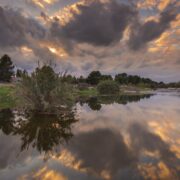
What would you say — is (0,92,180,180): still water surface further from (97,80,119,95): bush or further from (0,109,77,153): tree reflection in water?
(97,80,119,95): bush

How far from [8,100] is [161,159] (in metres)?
24.5

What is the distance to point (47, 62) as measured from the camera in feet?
69.6

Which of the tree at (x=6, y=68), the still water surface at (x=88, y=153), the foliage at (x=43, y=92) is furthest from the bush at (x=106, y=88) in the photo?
→ the still water surface at (x=88, y=153)

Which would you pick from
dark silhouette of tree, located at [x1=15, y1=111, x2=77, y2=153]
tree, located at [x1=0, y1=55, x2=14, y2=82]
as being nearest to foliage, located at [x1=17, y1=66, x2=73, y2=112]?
dark silhouette of tree, located at [x1=15, y1=111, x2=77, y2=153]

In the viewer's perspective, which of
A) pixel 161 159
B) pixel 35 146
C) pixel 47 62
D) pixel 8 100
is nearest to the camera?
pixel 161 159

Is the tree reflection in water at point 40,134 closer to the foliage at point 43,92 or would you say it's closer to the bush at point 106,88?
the foliage at point 43,92

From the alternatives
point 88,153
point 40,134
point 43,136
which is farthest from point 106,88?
point 88,153

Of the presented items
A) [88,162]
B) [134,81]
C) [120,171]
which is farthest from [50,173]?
[134,81]

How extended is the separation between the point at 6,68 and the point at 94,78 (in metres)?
60.3

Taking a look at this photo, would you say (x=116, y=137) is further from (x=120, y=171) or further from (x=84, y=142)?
(x=120, y=171)

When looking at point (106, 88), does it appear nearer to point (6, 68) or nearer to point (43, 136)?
point (6, 68)

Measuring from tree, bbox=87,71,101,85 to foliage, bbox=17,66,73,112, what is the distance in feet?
307

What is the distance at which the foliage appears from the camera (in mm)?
19031

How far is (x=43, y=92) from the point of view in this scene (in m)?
19.2
